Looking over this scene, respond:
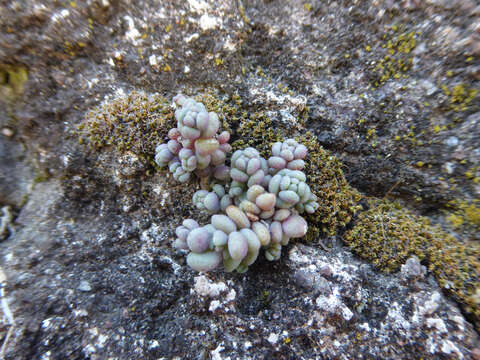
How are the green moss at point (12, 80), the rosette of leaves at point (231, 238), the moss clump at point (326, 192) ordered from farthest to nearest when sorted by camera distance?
the green moss at point (12, 80)
the moss clump at point (326, 192)
the rosette of leaves at point (231, 238)

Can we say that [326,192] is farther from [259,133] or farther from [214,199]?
[214,199]

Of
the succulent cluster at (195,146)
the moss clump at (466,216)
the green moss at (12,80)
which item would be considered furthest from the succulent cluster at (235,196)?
the green moss at (12,80)

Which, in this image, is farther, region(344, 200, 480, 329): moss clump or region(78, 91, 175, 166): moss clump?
region(78, 91, 175, 166): moss clump

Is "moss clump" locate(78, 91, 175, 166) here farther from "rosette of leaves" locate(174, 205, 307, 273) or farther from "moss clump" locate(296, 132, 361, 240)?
"moss clump" locate(296, 132, 361, 240)

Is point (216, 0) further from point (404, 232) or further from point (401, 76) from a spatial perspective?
point (404, 232)

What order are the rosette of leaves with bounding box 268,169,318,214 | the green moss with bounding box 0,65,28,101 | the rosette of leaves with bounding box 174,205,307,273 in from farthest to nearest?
the green moss with bounding box 0,65,28,101, the rosette of leaves with bounding box 268,169,318,214, the rosette of leaves with bounding box 174,205,307,273

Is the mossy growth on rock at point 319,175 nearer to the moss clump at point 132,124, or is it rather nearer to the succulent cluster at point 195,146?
the succulent cluster at point 195,146

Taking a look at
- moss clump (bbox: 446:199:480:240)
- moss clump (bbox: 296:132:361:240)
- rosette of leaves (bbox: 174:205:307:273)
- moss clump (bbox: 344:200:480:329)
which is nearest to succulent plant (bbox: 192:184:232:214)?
rosette of leaves (bbox: 174:205:307:273)
